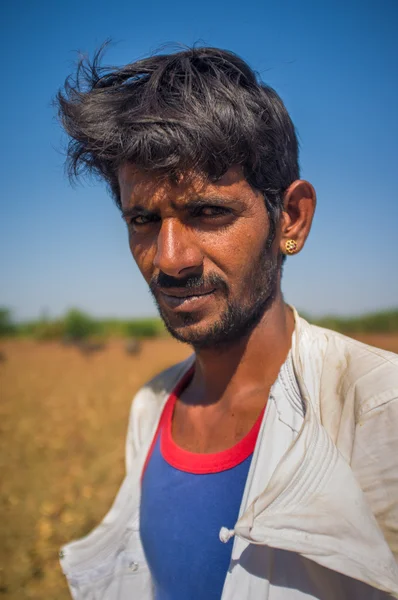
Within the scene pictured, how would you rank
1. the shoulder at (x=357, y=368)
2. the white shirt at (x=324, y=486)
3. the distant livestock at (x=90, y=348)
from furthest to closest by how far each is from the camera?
1. the distant livestock at (x=90, y=348)
2. the shoulder at (x=357, y=368)
3. the white shirt at (x=324, y=486)

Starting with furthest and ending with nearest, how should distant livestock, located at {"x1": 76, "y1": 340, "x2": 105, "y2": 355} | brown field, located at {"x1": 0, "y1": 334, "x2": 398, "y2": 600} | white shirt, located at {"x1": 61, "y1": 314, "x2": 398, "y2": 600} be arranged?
1. distant livestock, located at {"x1": 76, "y1": 340, "x2": 105, "y2": 355}
2. brown field, located at {"x1": 0, "y1": 334, "x2": 398, "y2": 600}
3. white shirt, located at {"x1": 61, "y1": 314, "x2": 398, "y2": 600}

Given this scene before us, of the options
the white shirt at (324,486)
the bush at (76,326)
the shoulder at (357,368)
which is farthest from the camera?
the bush at (76,326)

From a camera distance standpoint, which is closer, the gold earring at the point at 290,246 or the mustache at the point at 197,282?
the mustache at the point at 197,282

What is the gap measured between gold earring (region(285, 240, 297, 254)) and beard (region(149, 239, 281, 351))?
6 cm

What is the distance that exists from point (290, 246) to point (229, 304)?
394 millimetres

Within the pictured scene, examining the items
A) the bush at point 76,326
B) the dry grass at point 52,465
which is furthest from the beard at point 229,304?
the bush at point 76,326

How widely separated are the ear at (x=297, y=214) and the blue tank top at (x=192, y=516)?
2.48ft

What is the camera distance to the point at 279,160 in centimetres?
182

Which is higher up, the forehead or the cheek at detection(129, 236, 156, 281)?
the forehead

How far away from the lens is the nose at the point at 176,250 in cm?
168

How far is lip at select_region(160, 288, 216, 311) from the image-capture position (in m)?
1.76

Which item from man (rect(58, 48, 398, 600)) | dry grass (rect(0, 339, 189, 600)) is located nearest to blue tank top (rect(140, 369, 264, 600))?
man (rect(58, 48, 398, 600))

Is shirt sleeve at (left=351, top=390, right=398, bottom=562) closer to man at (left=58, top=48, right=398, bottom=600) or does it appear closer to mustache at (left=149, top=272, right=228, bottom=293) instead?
man at (left=58, top=48, right=398, bottom=600)

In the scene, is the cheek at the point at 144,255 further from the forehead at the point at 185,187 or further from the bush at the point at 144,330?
the bush at the point at 144,330
